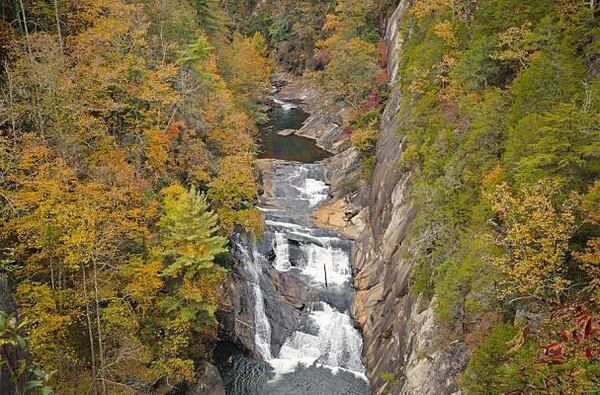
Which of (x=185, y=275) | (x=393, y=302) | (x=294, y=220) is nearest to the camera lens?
(x=185, y=275)

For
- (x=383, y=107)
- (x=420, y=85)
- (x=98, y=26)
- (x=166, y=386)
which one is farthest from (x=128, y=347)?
(x=383, y=107)

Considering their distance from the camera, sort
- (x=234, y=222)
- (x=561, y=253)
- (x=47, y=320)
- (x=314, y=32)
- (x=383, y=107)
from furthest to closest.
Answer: (x=314, y=32) < (x=383, y=107) < (x=234, y=222) < (x=47, y=320) < (x=561, y=253)

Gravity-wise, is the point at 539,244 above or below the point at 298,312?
above

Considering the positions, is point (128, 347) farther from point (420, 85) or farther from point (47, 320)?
point (420, 85)

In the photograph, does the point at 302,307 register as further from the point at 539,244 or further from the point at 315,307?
the point at 539,244

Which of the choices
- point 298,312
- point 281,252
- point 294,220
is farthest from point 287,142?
point 298,312

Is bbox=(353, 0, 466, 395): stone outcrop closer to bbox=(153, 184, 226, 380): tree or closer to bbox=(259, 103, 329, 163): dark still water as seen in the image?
bbox=(153, 184, 226, 380): tree

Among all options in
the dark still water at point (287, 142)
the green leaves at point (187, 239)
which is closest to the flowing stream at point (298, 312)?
the green leaves at point (187, 239)
